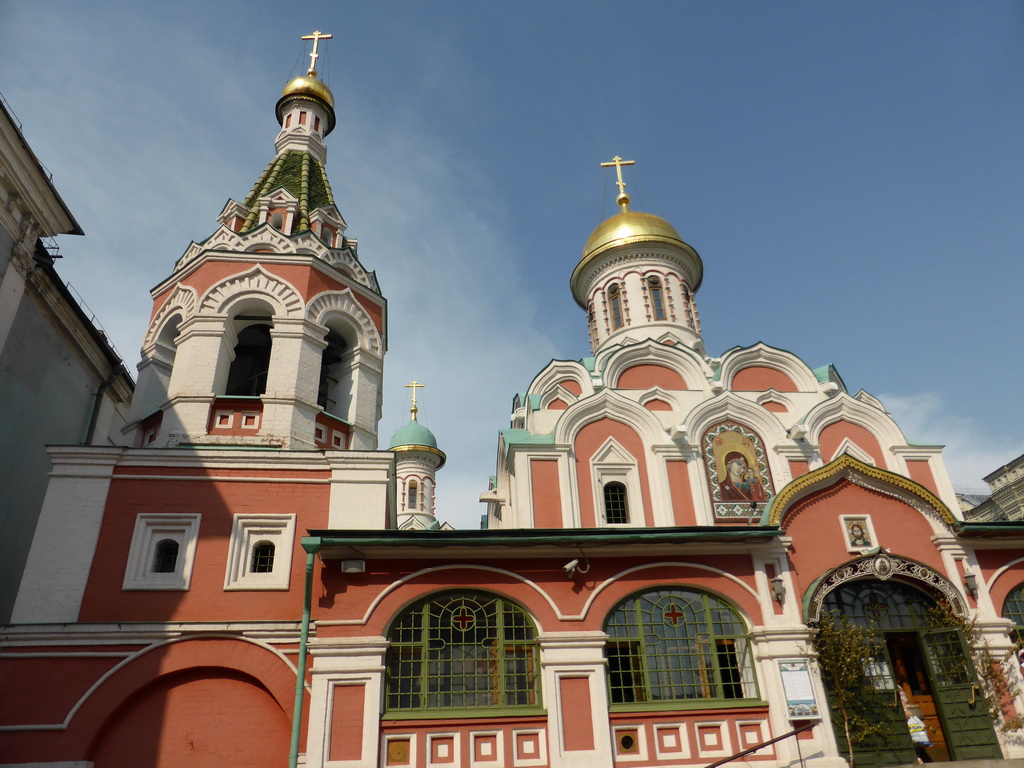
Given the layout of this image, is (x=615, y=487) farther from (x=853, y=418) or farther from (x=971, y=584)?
(x=971, y=584)

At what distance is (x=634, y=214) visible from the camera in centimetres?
1989

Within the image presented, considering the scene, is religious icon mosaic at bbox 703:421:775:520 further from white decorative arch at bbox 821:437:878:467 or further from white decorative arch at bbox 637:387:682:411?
white decorative arch at bbox 821:437:878:467

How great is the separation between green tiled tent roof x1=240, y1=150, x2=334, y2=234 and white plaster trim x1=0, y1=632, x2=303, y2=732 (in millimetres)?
7616

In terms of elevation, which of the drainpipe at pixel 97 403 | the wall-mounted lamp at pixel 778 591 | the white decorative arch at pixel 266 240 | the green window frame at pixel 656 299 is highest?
the green window frame at pixel 656 299

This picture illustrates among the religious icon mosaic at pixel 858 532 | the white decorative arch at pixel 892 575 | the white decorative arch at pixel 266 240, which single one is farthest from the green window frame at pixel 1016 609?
the white decorative arch at pixel 266 240

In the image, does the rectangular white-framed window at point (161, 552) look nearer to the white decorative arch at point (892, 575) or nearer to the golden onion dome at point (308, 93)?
the white decorative arch at point (892, 575)

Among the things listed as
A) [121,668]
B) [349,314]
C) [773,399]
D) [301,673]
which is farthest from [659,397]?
[121,668]

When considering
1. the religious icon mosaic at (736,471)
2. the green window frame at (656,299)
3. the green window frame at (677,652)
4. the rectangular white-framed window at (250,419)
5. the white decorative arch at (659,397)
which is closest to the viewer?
the green window frame at (677,652)

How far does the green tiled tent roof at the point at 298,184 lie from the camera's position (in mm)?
14413

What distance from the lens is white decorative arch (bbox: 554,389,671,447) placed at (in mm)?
13312

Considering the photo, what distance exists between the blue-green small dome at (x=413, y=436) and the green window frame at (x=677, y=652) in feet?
80.3

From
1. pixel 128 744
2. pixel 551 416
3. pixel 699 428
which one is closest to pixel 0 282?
pixel 128 744

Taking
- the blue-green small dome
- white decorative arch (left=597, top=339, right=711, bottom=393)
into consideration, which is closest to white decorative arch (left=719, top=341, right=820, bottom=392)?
white decorative arch (left=597, top=339, right=711, bottom=393)

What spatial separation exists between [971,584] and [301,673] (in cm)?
890
